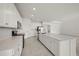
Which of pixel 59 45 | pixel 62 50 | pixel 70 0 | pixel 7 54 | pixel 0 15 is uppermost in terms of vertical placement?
pixel 70 0

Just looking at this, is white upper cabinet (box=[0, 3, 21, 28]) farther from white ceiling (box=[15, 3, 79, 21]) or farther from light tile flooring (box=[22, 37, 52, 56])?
light tile flooring (box=[22, 37, 52, 56])

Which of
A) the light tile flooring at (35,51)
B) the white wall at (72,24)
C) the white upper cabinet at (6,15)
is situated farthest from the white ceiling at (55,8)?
the light tile flooring at (35,51)

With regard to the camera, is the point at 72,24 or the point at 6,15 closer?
the point at 6,15

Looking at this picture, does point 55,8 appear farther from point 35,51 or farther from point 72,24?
point 35,51

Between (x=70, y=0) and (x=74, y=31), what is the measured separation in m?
1.12

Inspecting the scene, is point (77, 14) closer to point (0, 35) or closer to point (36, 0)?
point (36, 0)

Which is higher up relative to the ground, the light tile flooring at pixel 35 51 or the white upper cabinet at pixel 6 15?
the white upper cabinet at pixel 6 15

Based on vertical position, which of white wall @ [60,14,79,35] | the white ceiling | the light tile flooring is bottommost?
the light tile flooring

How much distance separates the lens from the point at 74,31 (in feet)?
7.22

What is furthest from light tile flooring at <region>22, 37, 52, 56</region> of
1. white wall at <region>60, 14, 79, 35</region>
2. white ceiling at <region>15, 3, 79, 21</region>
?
white ceiling at <region>15, 3, 79, 21</region>

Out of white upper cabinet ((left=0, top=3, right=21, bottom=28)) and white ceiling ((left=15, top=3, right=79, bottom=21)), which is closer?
white upper cabinet ((left=0, top=3, right=21, bottom=28))

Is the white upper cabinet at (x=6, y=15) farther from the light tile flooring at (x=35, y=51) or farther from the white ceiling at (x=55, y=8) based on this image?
the light tile flooring at (x=35, y=51)

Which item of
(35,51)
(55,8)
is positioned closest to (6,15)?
(55,8)

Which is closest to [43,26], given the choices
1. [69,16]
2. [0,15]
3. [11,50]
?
[69,16]
